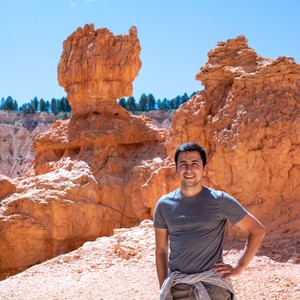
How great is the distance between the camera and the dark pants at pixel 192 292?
2.73 m

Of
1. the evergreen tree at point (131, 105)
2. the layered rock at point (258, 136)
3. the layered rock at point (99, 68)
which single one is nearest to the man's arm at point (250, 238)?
the layered rock at point (258, 136)

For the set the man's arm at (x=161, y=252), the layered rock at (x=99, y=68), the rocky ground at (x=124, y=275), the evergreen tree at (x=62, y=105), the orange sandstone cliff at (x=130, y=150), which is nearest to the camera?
the man's arm at (x=161, y=252)

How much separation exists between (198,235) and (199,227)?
53 millimetres

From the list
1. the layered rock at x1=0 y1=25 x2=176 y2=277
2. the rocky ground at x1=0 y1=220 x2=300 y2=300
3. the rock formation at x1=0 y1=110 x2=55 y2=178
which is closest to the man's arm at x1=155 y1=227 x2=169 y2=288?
the rocky ground at x1=0 y1=220 x2=300 y2=300

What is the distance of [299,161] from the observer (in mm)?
7363

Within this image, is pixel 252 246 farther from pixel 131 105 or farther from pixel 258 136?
pixel 131 105

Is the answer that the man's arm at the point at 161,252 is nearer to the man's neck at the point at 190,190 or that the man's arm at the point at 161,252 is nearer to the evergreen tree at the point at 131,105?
the man's neck at the point at 190,190

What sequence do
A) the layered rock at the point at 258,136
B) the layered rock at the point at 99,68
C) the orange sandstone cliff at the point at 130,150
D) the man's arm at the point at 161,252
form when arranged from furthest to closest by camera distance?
the layered rock at the point at 99,68 < the orange sandstone cliff at the point at 130,150 < the layered rock at the point at 258,136 < the man's arm at the point at 161,252

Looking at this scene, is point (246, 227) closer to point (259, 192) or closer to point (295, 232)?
point (295, 232)

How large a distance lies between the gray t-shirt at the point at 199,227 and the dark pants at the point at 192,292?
12cm

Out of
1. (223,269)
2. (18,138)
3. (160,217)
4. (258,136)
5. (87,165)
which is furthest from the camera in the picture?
(18,138)

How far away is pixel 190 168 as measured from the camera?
2840 millimetres

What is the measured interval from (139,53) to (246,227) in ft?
50.9

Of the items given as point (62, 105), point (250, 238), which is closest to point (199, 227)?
point (250, 238)
